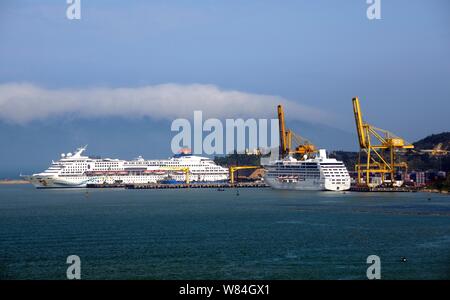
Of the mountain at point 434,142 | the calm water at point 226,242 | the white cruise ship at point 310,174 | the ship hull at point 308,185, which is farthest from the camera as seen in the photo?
the mountain at point 434,142

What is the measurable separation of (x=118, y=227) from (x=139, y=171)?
4270 cm

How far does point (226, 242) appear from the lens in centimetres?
2119

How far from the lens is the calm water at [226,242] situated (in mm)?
16797

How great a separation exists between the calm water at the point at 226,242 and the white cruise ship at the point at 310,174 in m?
17.6

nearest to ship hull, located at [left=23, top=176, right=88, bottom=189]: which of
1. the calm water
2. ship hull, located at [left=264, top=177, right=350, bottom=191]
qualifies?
ship hull, located at [left=264, top=177, right=350, bottom=191]

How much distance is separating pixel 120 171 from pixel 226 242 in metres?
46.1

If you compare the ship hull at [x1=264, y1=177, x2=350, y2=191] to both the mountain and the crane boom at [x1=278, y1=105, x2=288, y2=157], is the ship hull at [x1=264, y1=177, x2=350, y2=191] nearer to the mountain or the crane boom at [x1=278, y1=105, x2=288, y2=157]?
the crane boom at [x1=278, y1=105, x2=288, y2=157]

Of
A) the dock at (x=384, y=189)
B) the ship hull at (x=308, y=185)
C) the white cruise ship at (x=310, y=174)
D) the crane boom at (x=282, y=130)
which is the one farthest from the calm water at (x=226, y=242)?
the crane boom at (x=282, y=130)

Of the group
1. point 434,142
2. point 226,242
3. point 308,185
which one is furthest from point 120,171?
point 226,242

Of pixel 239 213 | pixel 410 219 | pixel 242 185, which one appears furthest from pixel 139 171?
pixel 410 219

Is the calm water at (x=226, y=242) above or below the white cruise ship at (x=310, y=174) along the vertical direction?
below

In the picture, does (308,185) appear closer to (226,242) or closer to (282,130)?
(282,130)

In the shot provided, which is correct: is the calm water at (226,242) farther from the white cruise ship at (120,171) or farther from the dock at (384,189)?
the white cruise ship at (120,171)

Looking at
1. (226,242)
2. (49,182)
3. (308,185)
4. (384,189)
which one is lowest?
(226,242)
